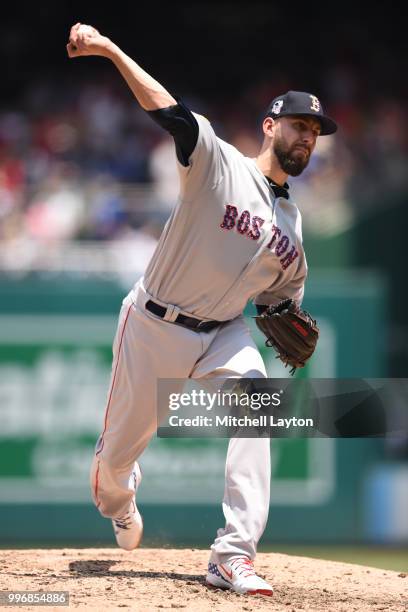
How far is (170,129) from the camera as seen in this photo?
14.6ft

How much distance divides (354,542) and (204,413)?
4852 mm

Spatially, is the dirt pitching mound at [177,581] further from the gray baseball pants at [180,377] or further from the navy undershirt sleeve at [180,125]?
the navy undershirt sleeve at [180,125]

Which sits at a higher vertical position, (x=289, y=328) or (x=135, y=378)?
(x=289, y=328)

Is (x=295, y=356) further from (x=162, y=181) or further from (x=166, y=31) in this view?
(x=166, y=31)

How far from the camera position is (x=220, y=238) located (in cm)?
468

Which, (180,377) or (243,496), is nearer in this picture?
(243,496)

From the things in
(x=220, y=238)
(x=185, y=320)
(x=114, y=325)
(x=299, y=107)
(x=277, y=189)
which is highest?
(x=114, y=325)

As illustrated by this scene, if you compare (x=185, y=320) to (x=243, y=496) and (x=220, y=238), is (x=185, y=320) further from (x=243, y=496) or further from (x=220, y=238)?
(x=243, y=496)

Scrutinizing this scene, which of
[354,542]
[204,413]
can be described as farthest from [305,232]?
[204,413]

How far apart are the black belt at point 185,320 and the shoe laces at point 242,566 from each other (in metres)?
0.91

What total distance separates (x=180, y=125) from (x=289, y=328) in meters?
1.01

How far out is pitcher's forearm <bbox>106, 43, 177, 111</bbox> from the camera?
4379 millimetres

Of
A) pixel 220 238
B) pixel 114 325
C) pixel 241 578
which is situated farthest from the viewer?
pixel 114 325

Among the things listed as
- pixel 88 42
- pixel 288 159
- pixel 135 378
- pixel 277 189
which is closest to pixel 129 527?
pixel 135 378
